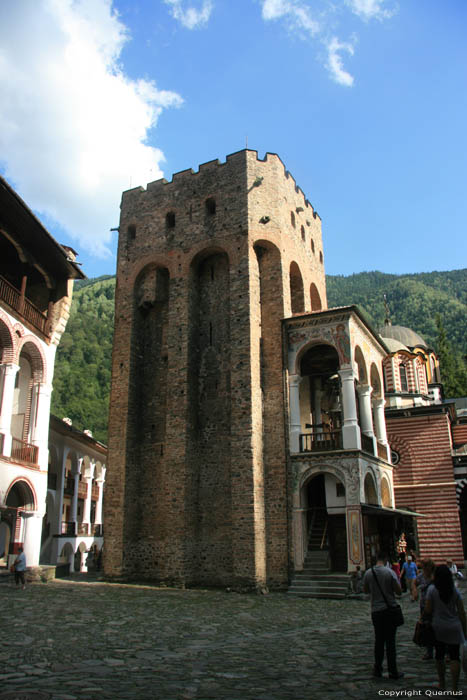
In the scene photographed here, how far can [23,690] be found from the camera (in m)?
5.11

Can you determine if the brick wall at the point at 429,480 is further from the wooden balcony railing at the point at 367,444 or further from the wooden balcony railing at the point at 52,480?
the wooden balcony railing at the point at 52,480

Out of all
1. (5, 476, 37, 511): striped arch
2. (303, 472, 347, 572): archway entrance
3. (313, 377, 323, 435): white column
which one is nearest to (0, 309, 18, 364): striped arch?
(5, 476, 37, 511): striped arch

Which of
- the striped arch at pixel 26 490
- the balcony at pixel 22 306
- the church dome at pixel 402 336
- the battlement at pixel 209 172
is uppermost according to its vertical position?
the battlement at pixel 209 172

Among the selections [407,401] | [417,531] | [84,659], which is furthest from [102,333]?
[84,659]

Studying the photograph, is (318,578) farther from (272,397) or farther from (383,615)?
(383,615)

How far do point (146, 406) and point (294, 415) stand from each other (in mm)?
5599

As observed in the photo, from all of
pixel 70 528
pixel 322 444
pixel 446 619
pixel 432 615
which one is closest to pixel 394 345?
pixel 322 444

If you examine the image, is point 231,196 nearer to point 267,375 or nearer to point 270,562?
point 267,375

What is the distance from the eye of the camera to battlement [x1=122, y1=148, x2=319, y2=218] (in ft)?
69.8

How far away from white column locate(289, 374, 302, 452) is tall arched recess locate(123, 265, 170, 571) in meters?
4.60

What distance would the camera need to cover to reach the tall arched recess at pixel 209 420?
1816cm

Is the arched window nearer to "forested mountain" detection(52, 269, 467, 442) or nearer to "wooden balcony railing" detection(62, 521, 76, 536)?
"wooden balcony railing" detection(62, 521, 76, 536)

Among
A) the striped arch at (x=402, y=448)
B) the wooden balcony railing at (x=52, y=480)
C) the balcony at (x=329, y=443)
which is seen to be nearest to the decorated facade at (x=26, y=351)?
the wooden balcony railing at (x=52, y=480)

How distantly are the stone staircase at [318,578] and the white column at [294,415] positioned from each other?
122 inches
